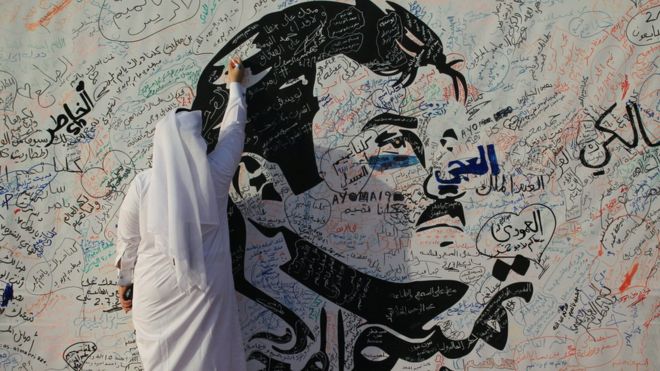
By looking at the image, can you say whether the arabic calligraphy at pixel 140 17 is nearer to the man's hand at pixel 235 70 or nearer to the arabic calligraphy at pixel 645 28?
the man's hand at pixel 235 70

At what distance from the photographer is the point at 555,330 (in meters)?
4.00

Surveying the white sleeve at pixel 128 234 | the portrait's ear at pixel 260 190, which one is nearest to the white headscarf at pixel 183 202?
the white sleeve at pixel 128 234

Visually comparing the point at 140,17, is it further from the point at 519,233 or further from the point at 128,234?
the point at 519,233

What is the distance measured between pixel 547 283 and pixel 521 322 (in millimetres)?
279

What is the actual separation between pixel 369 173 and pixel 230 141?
0.88m

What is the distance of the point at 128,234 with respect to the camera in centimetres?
389

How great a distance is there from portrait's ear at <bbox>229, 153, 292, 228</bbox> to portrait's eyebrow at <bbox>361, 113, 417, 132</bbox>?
636mm

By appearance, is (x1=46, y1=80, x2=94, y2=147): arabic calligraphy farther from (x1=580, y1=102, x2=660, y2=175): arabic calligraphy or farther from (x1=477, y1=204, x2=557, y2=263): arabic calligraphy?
(x1=580, y1=102, x2=660, y2=175): arabic calligraphy

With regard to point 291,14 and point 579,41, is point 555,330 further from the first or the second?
point 291,14

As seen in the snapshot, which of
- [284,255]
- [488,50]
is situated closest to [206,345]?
[284,255]

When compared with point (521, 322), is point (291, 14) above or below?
above

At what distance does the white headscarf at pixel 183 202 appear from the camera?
11.7 feet

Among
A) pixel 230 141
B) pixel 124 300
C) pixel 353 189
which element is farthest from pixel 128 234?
pixel 353 189

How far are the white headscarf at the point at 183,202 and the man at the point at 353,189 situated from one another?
665mm
